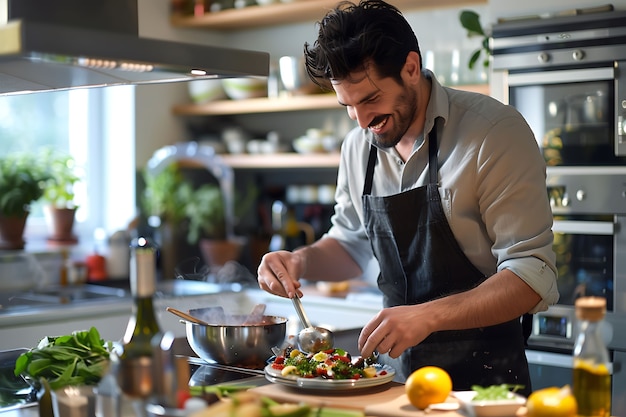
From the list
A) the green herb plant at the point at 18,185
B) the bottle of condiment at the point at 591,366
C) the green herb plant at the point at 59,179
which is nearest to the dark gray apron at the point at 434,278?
the bottle of condiment at the point at 591,366

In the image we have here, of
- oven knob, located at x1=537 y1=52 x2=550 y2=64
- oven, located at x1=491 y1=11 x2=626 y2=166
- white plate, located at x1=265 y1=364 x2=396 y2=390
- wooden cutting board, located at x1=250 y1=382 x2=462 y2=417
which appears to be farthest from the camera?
oven knob, located at x1=537 y1=52 x2=550 y2=64

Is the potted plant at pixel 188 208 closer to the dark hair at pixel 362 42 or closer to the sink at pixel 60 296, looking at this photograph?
the sink at pixel 60 296

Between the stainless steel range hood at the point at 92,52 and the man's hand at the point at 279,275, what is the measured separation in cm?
53

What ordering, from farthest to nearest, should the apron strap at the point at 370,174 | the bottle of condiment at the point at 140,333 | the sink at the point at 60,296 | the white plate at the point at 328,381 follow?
the sink at the point at 60,296
the apron strap at the point at 370,174
the white plate at the point at 328,381
the bottle of condiment at the point at 140,333

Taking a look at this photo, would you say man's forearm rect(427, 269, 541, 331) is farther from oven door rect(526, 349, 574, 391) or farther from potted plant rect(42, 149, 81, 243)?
potted plant rect(42, 149, 81, 243)

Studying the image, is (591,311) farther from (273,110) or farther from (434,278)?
(273,110)

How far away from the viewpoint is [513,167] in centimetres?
220

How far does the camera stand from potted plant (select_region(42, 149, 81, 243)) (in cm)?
436

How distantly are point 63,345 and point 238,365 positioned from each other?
42 centimetres

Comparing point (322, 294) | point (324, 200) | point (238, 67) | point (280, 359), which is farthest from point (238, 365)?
point (324, 200)

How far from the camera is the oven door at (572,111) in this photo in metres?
3.08

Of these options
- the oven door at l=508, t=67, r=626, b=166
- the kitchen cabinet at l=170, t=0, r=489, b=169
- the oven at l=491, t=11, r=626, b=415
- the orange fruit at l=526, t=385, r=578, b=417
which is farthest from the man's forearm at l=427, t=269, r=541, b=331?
the kitchen cabinet at l=170, t=0, r=489, b=169

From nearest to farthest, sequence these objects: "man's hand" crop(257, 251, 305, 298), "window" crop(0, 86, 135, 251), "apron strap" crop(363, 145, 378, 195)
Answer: "man's hand" crop(257, 251, 305, 298), "apron strap" crop(363, 145, 378, 195), "window" crop(0, 86, 135, 251)

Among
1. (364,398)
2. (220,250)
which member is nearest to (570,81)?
(364,398)
